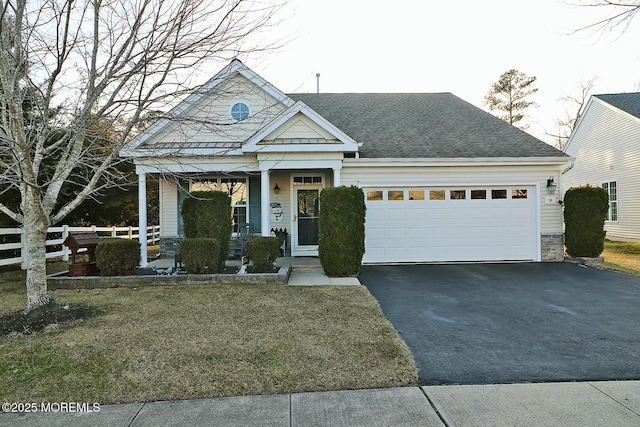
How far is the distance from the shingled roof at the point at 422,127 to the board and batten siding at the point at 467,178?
0.40 meters

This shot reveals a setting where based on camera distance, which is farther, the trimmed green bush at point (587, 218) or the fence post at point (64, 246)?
the fence post at point (64, 246)

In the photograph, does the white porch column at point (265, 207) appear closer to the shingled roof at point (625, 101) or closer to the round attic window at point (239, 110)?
the round attic window at point (239, 110)

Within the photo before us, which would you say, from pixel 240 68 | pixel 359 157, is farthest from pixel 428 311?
pixel 240 68

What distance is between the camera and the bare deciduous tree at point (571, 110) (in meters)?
30.6

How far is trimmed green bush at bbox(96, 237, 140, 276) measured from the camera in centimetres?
803

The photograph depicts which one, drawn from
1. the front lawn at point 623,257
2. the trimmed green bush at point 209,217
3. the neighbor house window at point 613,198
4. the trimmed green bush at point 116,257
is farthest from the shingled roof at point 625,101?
the trimmed green bush at point 116,257

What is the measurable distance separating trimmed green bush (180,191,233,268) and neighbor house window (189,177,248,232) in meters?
2.87

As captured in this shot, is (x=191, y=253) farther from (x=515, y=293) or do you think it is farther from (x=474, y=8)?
(x=474, y=8)

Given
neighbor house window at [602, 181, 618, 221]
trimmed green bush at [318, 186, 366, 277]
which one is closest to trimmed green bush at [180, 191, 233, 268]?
trimmed green bush at [318, 186, 366, 277]

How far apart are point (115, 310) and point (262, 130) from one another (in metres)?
5.80

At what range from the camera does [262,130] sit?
33.2 ft

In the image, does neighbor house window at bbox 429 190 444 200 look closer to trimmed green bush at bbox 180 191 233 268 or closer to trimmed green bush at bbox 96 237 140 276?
trimmed green bush at bbox 180 191 233 268

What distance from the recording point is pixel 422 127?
509 inches

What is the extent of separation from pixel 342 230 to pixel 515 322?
4058 mm
